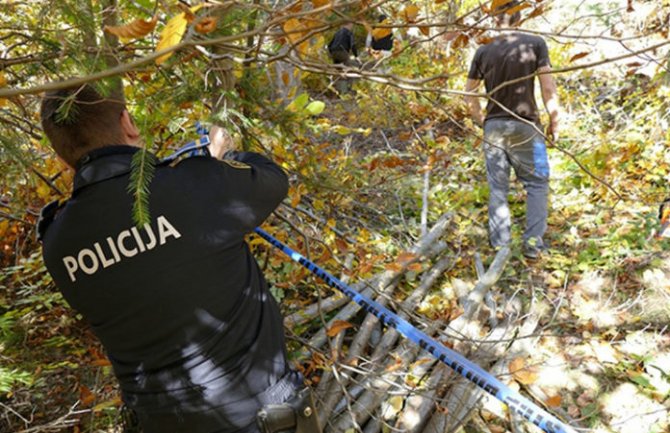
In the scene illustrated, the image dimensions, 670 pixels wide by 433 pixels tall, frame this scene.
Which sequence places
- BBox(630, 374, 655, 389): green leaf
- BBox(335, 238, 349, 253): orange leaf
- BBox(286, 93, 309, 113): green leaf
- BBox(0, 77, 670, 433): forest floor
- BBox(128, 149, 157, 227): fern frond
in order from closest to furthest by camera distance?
BBox(128, 149, 157, 227): fern frond → BBox(286, 93, 309, 113): green leaf → BBox(0, 77, 670, 433): forest floor → BBox(630, 374, 655, 389): green leaf → BBox(335, 238, 349, 253): orange leaf

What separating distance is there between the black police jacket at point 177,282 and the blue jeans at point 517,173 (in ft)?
9.38

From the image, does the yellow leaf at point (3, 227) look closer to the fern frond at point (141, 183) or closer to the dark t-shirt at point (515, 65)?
the fern frond at point (141, 183)

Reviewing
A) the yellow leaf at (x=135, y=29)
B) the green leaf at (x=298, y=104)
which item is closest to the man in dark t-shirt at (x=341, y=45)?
the green leaf at (x=298, y=104)

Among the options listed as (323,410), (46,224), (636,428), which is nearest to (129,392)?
(46,224)

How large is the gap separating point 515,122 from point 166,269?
10.9ft

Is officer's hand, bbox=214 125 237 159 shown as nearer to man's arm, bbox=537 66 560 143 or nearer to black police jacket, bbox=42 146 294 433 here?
black police jacket, bbox=42 146 294 433

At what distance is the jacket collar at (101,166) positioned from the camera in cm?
139

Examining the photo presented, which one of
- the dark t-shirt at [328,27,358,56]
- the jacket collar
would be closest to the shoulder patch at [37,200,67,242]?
the jacket collar

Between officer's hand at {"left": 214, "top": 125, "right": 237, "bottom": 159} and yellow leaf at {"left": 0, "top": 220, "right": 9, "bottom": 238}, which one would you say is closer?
officer's hand at {"left": 214, "top": 125, "right": 237, "bottom": 159}

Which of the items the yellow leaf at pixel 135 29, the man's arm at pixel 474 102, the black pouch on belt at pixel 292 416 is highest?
the yellow leaf at pixel 135 29

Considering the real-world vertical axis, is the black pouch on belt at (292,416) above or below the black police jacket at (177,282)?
below

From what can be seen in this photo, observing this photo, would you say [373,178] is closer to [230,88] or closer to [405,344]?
[405,344]

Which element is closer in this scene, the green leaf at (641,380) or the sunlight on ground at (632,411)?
the sunlight on ground at (632,411)

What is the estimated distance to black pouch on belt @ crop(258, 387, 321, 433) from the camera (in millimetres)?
1563
